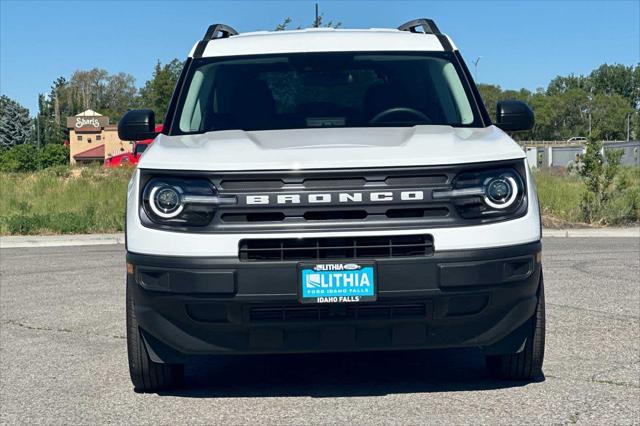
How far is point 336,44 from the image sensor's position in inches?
264

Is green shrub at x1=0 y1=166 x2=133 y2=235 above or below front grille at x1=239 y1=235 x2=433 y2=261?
below

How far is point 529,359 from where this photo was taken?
5.43 meters

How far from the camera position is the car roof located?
21.7 ft

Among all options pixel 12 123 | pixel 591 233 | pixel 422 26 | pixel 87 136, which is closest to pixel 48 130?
pixel 87 136

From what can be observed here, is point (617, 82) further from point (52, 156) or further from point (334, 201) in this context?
point (334, 201)

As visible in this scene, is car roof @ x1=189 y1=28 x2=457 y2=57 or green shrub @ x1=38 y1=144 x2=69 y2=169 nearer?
car roof @ x1=189 y1=28 x2=457 y2=57

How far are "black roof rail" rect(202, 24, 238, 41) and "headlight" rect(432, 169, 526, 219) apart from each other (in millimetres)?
2628

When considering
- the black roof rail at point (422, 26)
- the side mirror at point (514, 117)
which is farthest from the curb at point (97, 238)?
the side mirror at point (514, 117)

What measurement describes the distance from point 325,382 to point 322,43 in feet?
7.38

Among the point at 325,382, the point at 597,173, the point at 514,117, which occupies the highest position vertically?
the point at 514,117

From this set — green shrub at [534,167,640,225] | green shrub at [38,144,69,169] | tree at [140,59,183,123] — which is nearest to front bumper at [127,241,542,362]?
green shrub at [534,167,640,225]

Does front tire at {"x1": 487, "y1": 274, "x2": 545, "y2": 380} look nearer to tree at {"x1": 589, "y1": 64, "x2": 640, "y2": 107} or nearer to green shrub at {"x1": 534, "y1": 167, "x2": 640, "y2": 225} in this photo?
green shrub at {"x1": 534, "y1": 167, "x2": 640, "y2": 225}

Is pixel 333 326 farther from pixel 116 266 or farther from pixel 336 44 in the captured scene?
pixel 116 266

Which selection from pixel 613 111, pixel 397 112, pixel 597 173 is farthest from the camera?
pixel 613 111
